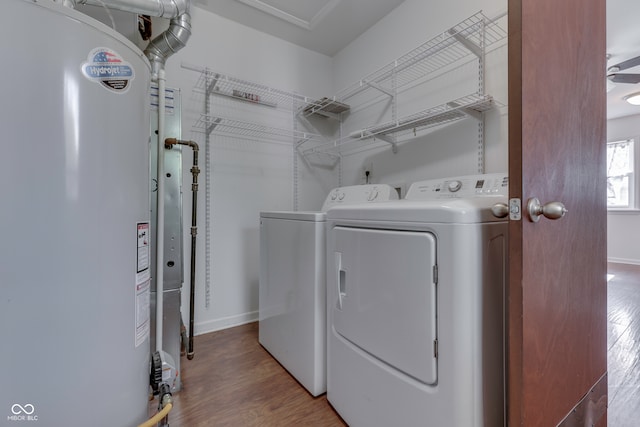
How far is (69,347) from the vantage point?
28.8 inches

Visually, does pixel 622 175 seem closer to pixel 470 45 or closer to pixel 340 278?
pixel 470 45

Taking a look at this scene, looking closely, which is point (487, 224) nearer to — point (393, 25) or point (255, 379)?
point (255, 379)

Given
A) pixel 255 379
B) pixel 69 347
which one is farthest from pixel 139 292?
pixel 255 379

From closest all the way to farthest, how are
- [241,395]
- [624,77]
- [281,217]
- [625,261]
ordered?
[241,395] → [281,217] → [624,77] → [625,261]

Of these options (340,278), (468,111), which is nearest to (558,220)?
(340,278)

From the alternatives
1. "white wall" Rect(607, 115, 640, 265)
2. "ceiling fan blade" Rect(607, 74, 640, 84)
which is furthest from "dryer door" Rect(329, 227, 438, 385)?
"white wall" Rect(607, 115, 640, 265)

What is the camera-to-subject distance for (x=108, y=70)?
2.62 ft

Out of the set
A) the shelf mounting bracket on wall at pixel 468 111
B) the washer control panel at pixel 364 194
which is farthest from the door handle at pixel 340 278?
the shelf mounting bracket on wall at pixel 468 111

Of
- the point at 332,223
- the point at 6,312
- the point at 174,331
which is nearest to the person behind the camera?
the point at 6,312

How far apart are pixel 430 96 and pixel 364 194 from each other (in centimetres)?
86

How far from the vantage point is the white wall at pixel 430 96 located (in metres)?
1.65

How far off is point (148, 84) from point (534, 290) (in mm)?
1419

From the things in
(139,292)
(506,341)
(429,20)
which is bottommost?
(506,341)

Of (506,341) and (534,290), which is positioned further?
(506,341)
